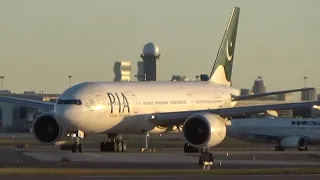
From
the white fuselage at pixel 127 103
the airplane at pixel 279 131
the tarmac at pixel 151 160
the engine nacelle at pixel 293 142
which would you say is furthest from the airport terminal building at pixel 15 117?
the tarmac at pixel 151 160

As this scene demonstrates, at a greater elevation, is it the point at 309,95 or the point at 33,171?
the point at 309,95

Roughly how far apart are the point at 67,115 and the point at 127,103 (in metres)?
4.88

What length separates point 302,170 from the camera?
4719cm

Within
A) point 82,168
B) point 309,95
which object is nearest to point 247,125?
point 82,168

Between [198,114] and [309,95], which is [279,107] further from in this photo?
[309,95]

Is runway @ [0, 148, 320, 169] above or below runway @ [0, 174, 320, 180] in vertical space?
above

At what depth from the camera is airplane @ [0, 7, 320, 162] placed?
6188 centimetres

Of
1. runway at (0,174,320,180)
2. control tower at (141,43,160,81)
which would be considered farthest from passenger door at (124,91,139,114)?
control tower at (141,43,160,81)

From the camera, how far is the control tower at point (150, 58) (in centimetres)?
13825

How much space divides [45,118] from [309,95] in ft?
339

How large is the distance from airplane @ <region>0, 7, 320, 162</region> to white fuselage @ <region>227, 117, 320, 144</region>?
524 inches

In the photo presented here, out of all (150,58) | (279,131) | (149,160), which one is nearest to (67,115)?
(149,160)

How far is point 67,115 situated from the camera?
61219 mm

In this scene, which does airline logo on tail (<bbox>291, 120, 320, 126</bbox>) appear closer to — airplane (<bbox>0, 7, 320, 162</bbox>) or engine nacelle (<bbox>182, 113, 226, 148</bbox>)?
airplane (<bbox>0, 7, 320, 162</bbox>)
